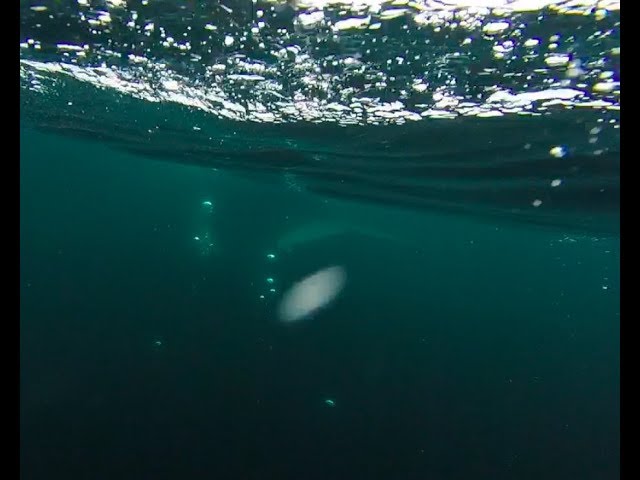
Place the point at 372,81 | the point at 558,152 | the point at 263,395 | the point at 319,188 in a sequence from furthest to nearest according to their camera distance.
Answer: the point at 319,188 < the point at 263,395 < the point at 558,152 < the point at 372,81

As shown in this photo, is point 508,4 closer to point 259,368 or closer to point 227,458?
point 227,458

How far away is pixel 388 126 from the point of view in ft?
37.5

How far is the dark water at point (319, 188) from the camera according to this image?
702 cm

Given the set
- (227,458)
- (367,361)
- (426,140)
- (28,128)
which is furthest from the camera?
(28,128)

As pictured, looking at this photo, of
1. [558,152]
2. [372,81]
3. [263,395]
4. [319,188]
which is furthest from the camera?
[319,188]

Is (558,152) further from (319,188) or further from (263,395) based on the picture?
(319,188)

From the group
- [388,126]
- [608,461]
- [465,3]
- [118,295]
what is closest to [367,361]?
[608,461]

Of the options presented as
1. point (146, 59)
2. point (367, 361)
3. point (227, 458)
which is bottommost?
point (367, 361)

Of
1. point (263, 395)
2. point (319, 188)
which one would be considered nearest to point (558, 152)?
point (263, 395)

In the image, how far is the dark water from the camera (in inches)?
276

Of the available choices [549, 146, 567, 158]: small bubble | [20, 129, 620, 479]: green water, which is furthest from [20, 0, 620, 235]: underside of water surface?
[20, 129, 620, 479]: green water

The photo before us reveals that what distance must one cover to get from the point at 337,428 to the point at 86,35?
11961 millimetres

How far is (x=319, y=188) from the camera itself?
2686cm

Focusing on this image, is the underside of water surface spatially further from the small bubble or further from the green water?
the green water
